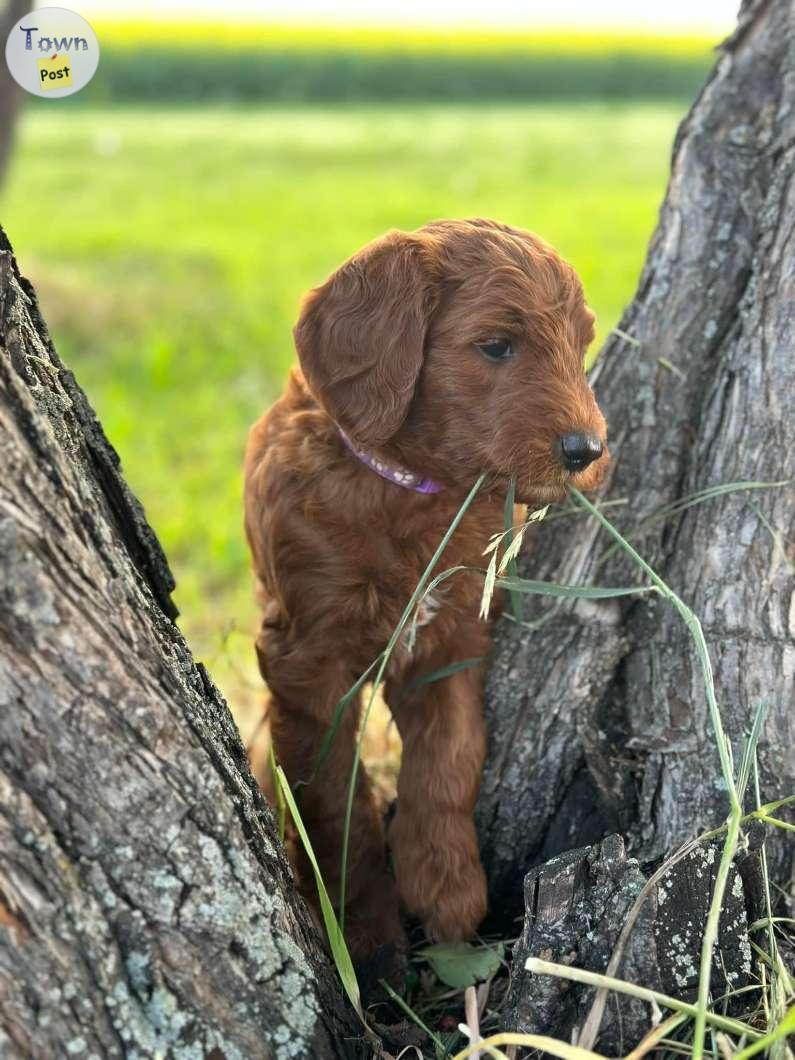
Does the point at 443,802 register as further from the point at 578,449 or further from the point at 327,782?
the point at 578,449

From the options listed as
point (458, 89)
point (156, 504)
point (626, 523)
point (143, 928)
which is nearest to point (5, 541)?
point (143, 928)

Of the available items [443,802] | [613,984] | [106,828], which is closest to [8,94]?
[443,802]

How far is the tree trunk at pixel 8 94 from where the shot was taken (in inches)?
329

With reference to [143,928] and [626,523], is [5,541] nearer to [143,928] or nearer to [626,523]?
[143,928]

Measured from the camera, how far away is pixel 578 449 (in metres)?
2.31

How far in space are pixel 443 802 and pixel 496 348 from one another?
1.16m

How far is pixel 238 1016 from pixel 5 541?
0.92 m

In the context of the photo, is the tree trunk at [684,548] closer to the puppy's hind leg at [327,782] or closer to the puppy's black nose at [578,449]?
the puppy's hind leg at [327,782]

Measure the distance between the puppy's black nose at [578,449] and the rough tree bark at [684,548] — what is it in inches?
25.5

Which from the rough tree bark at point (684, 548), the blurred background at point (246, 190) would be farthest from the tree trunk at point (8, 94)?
the rough tree bark at point (684, 548)

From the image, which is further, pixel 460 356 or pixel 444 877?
pixel 444 877

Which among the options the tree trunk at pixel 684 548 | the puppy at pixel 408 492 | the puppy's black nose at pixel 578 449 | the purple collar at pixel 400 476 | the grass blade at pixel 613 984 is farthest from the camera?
the tree trunk at pixel 684 548

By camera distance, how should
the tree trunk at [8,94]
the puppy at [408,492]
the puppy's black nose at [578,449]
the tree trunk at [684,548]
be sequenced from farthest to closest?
the tree trunk at [8,94], the tree trunk at [684,548], the puppy at [408,492], the puppy's black nose at [578,449]

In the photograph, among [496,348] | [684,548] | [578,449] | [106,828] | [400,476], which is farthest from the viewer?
[684,548]
